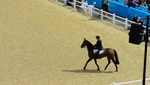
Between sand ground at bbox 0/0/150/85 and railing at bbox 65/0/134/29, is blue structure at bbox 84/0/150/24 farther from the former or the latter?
sand ground at bbox 0/0/150/85

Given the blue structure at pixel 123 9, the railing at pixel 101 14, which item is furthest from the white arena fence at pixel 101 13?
the blue structure at pixel 123 9

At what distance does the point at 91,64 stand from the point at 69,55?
1763mm

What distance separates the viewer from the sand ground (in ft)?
60.0

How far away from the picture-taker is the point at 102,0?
102ft

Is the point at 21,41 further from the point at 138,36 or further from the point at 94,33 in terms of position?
the point at 138,36

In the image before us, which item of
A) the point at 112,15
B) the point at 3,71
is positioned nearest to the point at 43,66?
the point at 3,71

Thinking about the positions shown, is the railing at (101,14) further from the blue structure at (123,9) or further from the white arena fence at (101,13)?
the blue structure at (123,9)

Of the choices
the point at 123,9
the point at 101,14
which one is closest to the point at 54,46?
the point at 101,14

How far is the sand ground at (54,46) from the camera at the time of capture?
18.3m

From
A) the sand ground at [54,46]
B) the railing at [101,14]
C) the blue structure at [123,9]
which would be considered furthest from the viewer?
the blue structure at [123,9]

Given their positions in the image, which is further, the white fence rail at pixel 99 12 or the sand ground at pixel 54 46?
the white fence rail at pixel 99 12

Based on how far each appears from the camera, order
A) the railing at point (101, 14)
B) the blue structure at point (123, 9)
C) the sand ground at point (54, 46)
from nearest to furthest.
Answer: the sand ground at point (54, 46) → the railing at point (101, 14) → the blue structure at point (123, 9)

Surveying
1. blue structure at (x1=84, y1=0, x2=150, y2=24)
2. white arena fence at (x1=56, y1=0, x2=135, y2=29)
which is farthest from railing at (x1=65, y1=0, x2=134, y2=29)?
blue structure at (x1=84, y1=0, x2=150, y2=24)

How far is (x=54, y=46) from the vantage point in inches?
912
